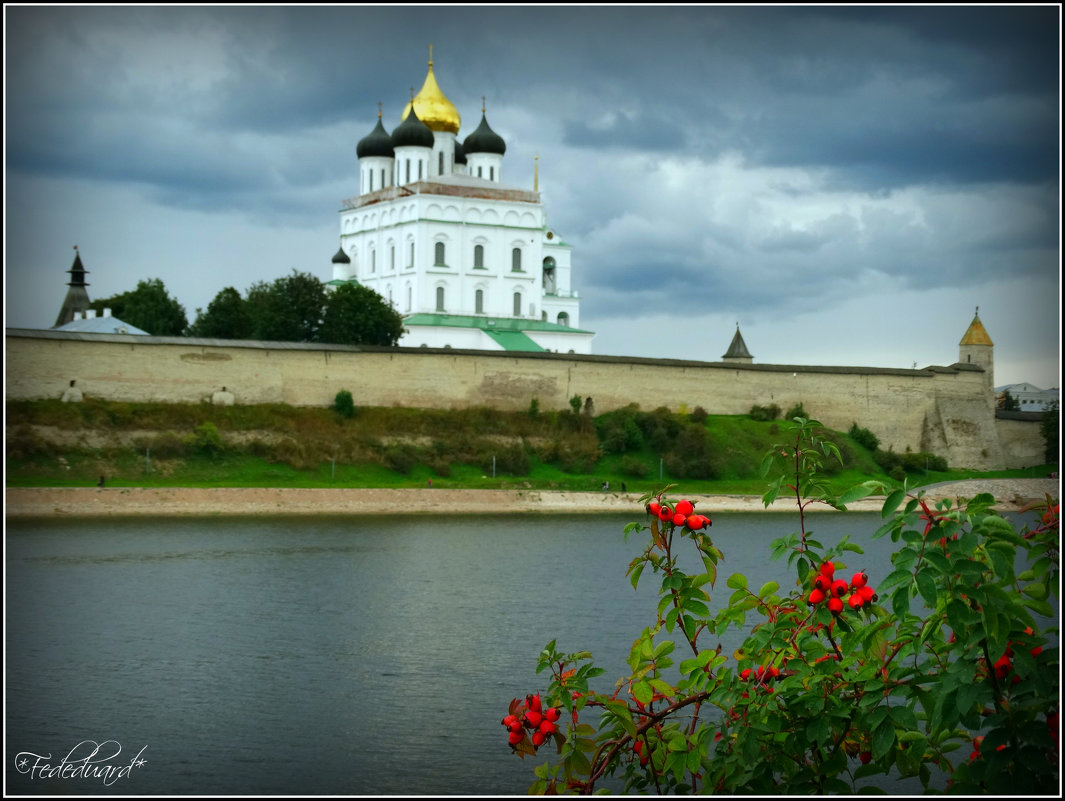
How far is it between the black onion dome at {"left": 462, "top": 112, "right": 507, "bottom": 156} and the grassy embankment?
16.0 metres

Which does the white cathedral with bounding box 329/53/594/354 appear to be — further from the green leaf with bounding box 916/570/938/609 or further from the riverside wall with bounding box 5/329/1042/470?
the green leaf with bounding box 916/570/938/609

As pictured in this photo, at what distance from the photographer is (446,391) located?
3281cm

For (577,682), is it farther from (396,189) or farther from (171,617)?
(396,189)

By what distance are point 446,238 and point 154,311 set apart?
10652 mm

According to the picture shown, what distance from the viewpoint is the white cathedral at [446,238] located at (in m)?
43.1

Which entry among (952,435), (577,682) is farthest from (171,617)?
(952,435)

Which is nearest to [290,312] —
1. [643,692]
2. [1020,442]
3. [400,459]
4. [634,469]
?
[400,459]

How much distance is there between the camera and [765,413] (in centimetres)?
3509

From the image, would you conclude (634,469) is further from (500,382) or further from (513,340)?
(513,340)

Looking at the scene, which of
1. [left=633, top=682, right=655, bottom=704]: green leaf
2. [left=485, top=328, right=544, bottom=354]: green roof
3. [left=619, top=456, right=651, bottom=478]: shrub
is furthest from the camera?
[left=485, top=328, right=544, bottom=354]: green roof

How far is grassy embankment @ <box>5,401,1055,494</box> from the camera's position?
85.5 feet

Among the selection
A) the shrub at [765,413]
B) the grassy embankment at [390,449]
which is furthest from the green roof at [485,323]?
the shrub at [765,413]

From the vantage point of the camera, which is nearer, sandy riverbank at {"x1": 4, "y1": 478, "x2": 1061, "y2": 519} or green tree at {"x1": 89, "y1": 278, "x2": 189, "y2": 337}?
sandy riverbank at {"x1": 4, "y1": 478, "x2": 1061, "y2": 519}

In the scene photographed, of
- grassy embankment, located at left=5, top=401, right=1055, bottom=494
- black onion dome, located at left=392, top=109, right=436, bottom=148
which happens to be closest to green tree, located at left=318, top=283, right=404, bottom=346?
grassy embankment, located at left=5, top=401, right=1055, bottom=494
